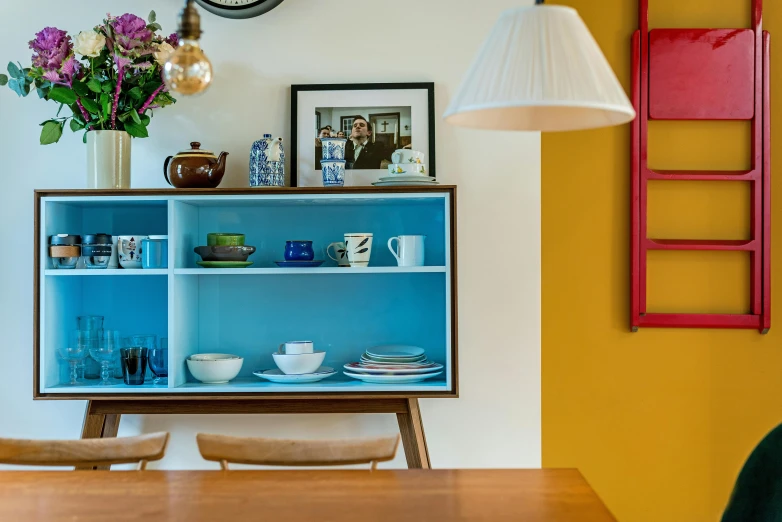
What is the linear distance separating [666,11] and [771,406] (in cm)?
143

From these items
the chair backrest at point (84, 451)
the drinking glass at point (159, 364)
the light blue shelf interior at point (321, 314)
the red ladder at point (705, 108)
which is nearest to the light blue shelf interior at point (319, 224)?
the light blue shelf interior at point (321, 314)

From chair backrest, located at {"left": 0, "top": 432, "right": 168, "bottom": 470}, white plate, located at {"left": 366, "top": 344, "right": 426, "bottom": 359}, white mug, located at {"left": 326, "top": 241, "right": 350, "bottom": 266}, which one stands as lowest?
chair backrest, located at {"left": 0, "top": 432, "right": 168, "bottom": 470}

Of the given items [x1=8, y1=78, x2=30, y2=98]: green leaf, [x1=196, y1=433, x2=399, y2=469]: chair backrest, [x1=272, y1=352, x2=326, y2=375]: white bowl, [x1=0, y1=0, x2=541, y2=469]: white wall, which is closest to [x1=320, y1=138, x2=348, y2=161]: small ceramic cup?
[x1=0, y1=0, x2=541, y2=469]: white wall

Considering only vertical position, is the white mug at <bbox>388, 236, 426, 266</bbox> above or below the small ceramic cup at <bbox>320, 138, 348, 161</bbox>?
below

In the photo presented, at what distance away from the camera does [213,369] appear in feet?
8.29

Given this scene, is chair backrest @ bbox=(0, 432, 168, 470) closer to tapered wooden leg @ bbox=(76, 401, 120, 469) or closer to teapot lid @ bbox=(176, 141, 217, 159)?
tapered wooden leg @ bbox=(76, 401, 120, 469)

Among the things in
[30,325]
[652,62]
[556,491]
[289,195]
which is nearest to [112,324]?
[30,325]

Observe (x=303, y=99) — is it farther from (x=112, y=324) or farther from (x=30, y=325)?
(x=30, y=325)

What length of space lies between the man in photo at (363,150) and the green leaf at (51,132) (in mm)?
939

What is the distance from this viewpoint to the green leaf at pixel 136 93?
2535mm

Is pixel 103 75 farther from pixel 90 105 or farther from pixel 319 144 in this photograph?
pixel 319 144

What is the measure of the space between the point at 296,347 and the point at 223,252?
0.38 metres

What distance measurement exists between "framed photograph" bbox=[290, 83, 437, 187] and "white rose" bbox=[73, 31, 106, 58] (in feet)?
2.06

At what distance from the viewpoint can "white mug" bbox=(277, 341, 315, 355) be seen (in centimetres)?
254
